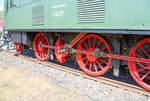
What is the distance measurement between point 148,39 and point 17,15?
21.2 feet

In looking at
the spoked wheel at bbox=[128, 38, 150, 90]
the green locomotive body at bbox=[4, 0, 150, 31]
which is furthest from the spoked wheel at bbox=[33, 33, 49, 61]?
the spoked wheel at bbox=[128, 38, 150, 90]

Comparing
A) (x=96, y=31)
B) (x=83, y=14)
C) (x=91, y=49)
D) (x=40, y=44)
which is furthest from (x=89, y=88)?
(x=40, y=44)

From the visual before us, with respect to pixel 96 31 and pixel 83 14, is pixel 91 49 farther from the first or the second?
pixel 83 14

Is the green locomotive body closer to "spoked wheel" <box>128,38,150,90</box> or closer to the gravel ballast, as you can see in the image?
"spoked wheel" <box>128,38,150,90</box>

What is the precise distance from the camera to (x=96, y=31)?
422 cm

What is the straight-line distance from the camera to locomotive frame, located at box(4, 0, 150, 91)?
360 centimetres

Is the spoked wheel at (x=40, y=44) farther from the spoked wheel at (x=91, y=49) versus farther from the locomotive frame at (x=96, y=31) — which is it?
the spoked wheel at (x=91, y=49)

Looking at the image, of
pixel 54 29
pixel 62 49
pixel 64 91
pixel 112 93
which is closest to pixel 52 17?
pixel 54 29

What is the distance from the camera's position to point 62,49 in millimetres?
5863

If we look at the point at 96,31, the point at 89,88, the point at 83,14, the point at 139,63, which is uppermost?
the point at 83,14

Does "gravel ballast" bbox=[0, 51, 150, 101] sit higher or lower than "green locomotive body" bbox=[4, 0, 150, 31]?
lower

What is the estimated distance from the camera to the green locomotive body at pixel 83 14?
3.42 metres

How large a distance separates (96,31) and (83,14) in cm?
72

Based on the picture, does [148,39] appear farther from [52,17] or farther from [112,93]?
[52,17]
